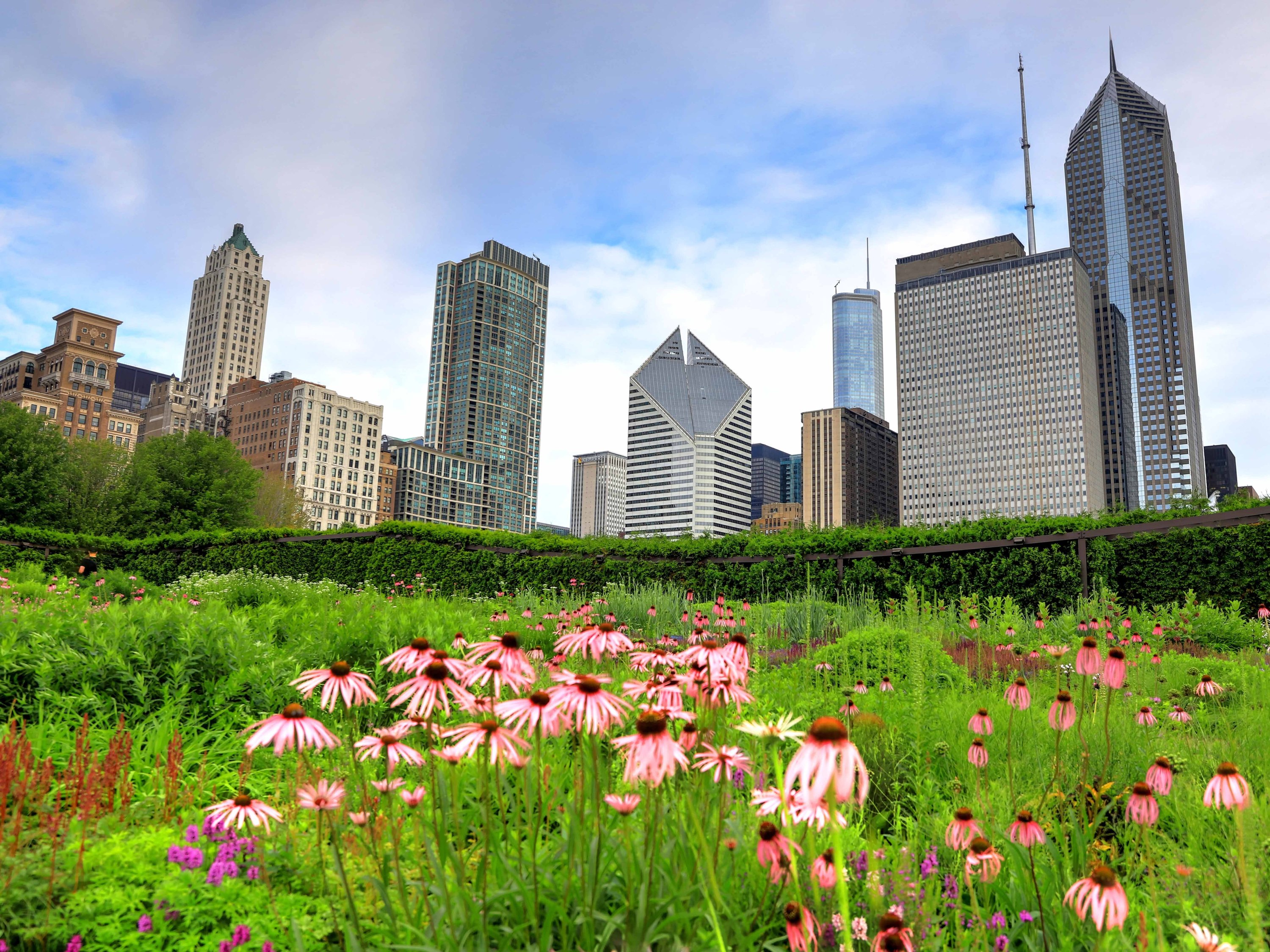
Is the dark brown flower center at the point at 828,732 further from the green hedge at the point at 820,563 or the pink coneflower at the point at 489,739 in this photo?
the green hedge at the point at 820,563

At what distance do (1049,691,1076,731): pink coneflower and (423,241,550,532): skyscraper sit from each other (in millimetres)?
178145

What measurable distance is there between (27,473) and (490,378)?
537 ft

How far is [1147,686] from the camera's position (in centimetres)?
444

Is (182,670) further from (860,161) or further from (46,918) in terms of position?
(860,161)

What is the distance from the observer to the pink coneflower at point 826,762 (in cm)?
78

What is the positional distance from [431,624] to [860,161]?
22.8m

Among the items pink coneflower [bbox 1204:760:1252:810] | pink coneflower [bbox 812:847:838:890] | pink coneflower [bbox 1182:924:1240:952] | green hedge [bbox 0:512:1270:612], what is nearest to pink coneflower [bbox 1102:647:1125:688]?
pink coneflower [bbox 1204:760:1252:810]

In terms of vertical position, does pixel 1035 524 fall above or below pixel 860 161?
below

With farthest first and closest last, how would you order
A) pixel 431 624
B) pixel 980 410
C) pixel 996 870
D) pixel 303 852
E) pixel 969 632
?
pixel 980 410, pixel 969 632, pixel 431 624, pixel 303 852, pixel 996 870

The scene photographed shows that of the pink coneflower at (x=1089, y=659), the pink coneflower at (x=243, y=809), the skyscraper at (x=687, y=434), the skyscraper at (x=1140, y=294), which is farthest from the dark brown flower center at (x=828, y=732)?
the skyscraper at (x=1140, y=294)

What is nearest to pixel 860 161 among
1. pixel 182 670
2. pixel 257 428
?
pixel 182 670

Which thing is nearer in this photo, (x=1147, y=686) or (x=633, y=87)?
(x=1147, y=686)

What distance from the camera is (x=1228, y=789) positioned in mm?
1253

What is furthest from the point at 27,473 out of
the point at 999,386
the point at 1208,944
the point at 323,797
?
the point at 999,386
